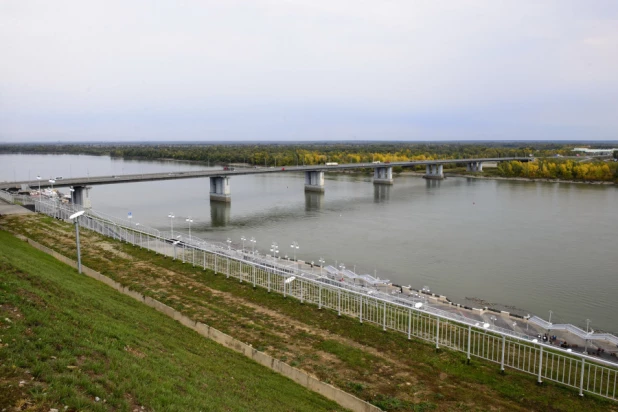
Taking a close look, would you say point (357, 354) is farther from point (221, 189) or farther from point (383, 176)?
point (383, 176)

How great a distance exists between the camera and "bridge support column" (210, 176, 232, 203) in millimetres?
38719

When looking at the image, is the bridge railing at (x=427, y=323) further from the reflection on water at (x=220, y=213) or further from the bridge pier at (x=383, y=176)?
the bridge pier at (x=383, y=176)

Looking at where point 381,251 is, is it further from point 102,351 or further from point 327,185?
point 327,185

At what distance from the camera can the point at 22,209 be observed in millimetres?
17906

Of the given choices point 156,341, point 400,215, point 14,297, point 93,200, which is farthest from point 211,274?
point 93,200

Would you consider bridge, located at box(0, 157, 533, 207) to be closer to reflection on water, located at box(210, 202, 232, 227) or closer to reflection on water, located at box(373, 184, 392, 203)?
reflection on water, located at box(210, 202, 232, 227)

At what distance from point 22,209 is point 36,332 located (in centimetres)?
1570

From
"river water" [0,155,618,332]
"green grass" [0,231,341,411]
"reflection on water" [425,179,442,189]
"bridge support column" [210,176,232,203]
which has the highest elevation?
"green grass" [0,231,341,411]

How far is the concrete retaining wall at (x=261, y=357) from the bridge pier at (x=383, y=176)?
4782 cm

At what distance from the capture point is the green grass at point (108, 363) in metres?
3.86

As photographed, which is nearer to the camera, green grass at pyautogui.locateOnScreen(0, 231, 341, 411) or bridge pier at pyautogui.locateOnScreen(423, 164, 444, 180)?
green grass at pyautogui.locateOnScreen(0, 231, 341, 411)

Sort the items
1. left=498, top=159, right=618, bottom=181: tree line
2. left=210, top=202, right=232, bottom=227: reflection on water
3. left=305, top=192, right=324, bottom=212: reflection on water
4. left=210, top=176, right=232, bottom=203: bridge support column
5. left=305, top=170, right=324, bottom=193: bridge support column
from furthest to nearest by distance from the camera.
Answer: left=498, top=159, right=618, bottom=181: tree line → left=305, top=170, right=324, bottom=193: bridge support column → left=210, top=176, right=232, bottom=203: bridge support column → left=305, top=192, right=324, bottom=212: reflection on water → left=210, top=202, right=232, bottom=227: reflection on water

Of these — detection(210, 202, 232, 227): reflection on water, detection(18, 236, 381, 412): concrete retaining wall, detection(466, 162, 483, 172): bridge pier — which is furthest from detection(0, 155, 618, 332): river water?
detection(466, 162, 483, 172): bridge pier

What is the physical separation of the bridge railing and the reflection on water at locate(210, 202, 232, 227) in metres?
14.5
